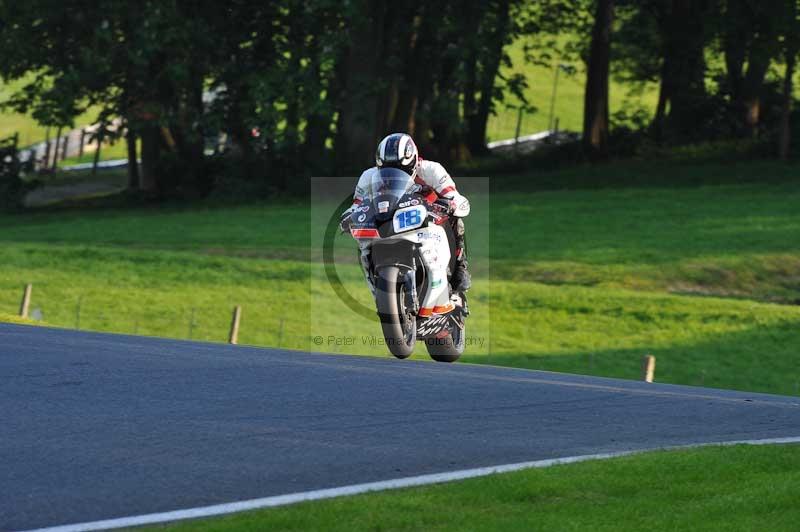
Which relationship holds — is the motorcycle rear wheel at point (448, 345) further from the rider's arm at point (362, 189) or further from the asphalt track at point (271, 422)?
the rider's arm at point (362, 189)

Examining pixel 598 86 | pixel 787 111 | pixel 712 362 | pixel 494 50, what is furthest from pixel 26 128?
pixel 712 362

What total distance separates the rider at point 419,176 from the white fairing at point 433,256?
36 centimetres

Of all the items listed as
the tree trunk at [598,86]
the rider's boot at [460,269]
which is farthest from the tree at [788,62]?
the rider's boot at [460,269]

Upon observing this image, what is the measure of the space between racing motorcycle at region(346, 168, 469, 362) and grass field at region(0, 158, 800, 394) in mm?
11317

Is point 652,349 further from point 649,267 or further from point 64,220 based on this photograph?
point 64,220

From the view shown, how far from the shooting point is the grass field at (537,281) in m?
27.1

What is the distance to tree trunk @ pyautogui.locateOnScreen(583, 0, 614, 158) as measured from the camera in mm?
51938

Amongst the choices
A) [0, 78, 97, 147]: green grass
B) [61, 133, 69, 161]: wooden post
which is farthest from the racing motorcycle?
[0, 78, 97, 147]: green grass

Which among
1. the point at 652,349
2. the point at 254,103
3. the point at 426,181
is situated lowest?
the point at 652,349

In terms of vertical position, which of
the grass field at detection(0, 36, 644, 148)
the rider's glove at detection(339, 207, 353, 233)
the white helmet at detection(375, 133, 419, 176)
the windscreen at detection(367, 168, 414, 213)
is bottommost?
the rider's glove at detection(339, 207, 353, 233)

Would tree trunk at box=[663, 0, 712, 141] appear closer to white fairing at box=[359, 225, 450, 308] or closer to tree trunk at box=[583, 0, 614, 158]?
tree trunk at box=[583, 0, 614, 158]

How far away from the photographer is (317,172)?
49500 mm

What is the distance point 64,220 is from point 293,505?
1634 inches

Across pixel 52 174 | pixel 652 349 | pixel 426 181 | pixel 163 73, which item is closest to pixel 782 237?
pixel 652 349
